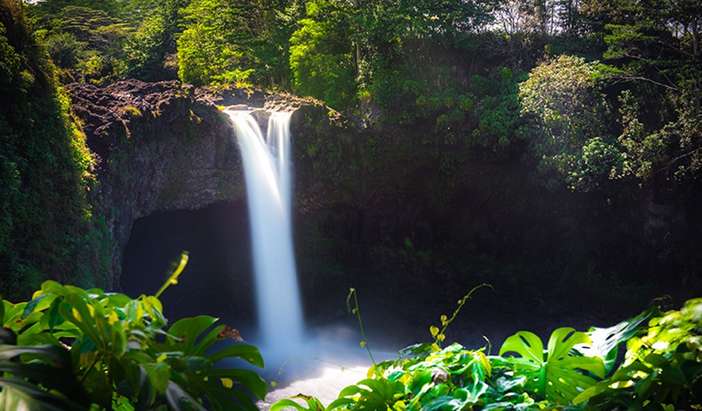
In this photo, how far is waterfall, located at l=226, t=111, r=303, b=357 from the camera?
12.5m

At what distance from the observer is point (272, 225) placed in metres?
13.2

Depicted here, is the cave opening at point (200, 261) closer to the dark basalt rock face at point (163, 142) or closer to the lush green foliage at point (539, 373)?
the dark basalt rock face at point (163, 142)

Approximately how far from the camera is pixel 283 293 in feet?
44.3

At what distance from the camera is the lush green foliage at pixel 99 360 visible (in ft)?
2.20

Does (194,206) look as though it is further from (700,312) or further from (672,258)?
(700,312)

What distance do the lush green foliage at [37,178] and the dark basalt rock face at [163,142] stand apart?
0.66 meters

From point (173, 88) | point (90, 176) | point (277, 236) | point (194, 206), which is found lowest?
point (277, 236)

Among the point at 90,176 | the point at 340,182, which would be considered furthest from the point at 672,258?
the point at 90,176

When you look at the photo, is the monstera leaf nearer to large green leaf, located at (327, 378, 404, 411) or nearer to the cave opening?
large green leaf, located at (327, 378, 404, 411)

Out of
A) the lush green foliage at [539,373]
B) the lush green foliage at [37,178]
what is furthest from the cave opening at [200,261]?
the lush green foliage at [539,373]

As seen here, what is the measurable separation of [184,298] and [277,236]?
104 inches

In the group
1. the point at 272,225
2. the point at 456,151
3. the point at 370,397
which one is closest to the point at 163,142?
the point at 272,225

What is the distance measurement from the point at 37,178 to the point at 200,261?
7.04 metres

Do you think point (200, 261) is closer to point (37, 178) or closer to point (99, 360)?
point (37, 178)
